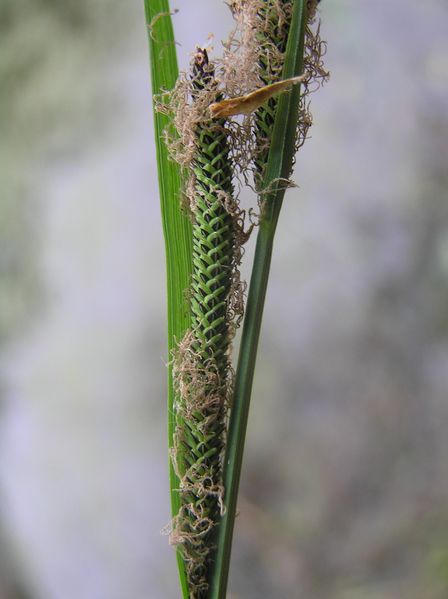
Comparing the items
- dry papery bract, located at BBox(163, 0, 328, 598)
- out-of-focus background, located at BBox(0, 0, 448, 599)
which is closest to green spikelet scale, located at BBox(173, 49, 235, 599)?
dry papery bract, located at BBox(163, 0, 328, 598)

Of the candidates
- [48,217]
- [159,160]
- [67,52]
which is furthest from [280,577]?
[67,52]

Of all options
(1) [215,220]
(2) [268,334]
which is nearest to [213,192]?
(1) [215,220]

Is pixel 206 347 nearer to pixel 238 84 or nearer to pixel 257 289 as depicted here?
pixel 257 289

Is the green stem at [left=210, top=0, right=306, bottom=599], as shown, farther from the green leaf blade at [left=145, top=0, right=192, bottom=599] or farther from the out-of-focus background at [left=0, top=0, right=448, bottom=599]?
the out-of-focus background at [left=0, top=0, right=448, bottom=599]

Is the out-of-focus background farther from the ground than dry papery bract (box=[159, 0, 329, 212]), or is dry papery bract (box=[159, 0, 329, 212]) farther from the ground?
dry papery bract (box=[159, 0, 329, 212])

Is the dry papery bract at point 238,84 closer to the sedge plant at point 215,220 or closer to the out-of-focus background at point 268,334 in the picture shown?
the sedge plant at point 215,220

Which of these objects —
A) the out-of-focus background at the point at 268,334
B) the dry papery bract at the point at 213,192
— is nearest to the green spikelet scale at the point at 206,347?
the dry papery bract at the point at 213,192

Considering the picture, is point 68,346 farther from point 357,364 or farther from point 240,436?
point 240,436
